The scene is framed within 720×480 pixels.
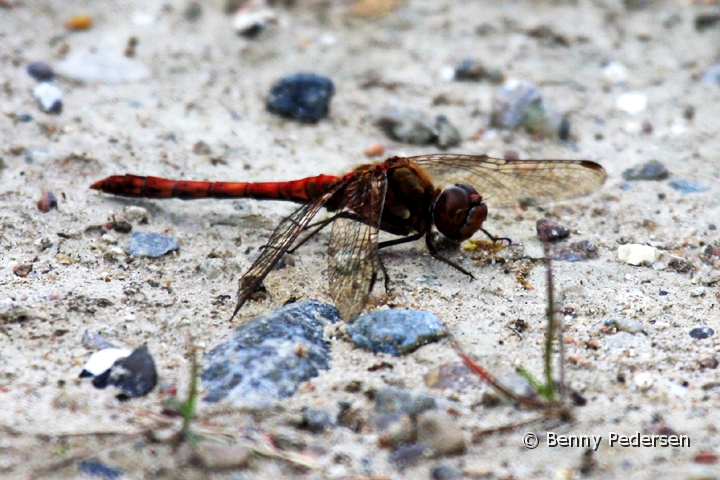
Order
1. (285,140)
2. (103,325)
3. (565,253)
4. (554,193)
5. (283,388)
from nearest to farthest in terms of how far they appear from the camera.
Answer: (283,388)
(103,325)
(565,253)
(554,193)
(285,140)

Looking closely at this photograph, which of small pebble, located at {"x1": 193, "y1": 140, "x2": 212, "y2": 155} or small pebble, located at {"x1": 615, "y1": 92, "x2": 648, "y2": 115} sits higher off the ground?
small pebble, located at {"x1": 615, "y1": 92, "x2": 648, "y2": 115}

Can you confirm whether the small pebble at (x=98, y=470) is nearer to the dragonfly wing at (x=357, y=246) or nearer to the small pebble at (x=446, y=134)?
the dragonfly wing at (x=357, y=246)

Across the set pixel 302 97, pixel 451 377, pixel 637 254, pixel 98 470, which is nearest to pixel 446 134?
A: pixel 302 97

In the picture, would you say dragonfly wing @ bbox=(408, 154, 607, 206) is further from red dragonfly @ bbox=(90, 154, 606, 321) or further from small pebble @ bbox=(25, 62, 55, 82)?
small pebble @ bbox=(25, 62, 55, 82)

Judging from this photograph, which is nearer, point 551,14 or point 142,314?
point 142,314

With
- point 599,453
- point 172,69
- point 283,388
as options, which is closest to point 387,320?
point 283,388

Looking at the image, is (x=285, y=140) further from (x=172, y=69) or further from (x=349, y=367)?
(x=349, y=367)

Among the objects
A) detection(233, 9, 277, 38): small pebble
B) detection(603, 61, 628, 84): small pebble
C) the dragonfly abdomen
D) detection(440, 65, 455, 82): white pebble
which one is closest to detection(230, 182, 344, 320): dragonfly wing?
the dragonfly abdomen

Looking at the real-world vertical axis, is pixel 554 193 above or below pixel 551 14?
below
